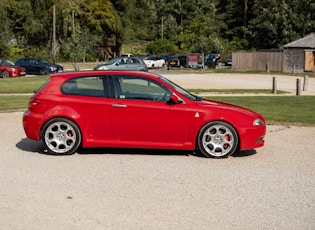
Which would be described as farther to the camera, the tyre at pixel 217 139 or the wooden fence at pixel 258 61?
the wooden fence at pixel 258 61

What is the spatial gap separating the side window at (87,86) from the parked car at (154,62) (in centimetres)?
5000

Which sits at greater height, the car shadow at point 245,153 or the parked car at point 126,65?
the parked car at point 126,65

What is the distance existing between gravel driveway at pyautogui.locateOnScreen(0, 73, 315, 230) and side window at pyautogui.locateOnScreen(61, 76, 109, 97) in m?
1.02

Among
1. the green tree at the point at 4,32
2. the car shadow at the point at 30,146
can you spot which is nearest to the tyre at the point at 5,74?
the green tree at the point at 4,32

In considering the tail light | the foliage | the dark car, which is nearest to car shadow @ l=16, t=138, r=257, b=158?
the tail light

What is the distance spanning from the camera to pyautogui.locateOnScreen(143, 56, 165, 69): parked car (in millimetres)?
59159

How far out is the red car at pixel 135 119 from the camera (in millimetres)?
8672

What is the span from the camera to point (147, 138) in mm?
8766

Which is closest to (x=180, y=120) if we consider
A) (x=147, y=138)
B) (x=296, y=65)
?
(x=147, y=138)

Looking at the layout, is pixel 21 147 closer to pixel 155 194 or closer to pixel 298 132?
pixel 155 194

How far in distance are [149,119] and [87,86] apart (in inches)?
48.1

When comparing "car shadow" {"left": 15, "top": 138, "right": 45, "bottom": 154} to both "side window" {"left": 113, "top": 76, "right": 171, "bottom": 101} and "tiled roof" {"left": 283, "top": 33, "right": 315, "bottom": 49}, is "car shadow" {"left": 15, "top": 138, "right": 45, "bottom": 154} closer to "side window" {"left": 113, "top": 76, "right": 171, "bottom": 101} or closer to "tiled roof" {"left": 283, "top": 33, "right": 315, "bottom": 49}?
"side window" {"left": 113, "top": 76, "right": 171, "bottom": 101}

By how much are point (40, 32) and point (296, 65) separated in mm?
31267

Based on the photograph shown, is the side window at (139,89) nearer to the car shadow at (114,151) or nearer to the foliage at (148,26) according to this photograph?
the car shadow at (114,151)
